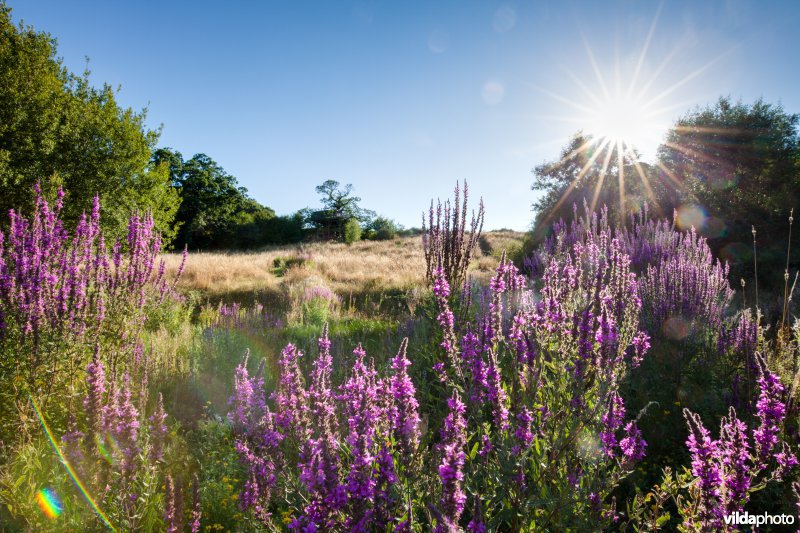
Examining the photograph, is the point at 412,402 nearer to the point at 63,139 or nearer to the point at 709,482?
the point at 709,482

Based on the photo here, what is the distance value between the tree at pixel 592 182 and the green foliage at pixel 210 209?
3336cm

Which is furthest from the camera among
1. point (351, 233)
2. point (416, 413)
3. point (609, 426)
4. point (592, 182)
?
point (351, 233)

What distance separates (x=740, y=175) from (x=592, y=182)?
6.49 meters

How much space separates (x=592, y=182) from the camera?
21484mm

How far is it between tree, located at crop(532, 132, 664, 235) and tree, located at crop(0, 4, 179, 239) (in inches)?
665

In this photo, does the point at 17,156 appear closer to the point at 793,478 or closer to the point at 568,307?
the point at 568,307

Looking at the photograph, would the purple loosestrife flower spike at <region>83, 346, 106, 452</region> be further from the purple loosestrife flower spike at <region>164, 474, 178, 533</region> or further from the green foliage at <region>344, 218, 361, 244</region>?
the green foliage at <region>344, 218, 361, 244</region>

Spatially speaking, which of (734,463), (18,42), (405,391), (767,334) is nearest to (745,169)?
(767,334)

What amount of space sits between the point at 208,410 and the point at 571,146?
2709 centimetres

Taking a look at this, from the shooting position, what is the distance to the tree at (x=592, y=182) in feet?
59.2

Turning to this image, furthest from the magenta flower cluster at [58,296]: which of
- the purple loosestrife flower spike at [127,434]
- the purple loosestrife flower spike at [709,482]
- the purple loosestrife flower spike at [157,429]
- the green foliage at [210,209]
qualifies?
the green foliage at [210,209]

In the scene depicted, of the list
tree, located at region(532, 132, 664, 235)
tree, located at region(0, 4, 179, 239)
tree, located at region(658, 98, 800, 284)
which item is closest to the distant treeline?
tree, located at region(0, 4, 179, 239)

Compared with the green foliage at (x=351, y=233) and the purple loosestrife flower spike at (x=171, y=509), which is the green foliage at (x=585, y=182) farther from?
the green foliage at (x=351, y=233)

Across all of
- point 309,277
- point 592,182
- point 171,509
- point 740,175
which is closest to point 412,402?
point 171,509
